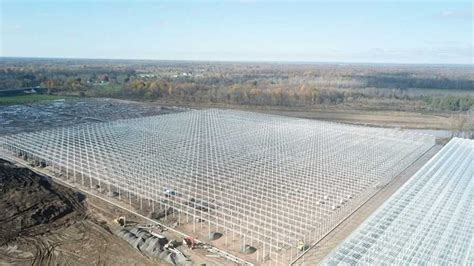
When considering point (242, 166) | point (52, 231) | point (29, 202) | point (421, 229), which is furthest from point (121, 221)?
point (421, 229)

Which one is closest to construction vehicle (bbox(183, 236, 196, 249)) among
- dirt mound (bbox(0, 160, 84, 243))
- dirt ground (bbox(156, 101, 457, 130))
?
dirt mound (bbox(0, 160, 84, 243))

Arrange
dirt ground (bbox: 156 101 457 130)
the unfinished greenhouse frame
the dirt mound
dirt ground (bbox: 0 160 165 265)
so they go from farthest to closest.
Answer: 1. dirt ground (bbox: 156 101 457 130)
2. the dirt mound
3. the unfinished greenhouse frame
4. dirt ground (bbox: 0 160 165 265)

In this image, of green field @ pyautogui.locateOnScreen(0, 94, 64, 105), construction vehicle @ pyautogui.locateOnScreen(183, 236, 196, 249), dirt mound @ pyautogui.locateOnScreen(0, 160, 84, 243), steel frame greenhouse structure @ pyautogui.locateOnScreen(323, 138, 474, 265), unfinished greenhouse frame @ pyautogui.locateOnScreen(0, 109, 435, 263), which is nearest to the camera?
steel frame greenhouse structure @ pyautogui.locateOnScreen(323, 138, 474, 265)

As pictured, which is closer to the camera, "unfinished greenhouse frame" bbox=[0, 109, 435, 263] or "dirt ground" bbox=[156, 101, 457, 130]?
"unfinished greenhouse frame" bbox=[0, 109, 435, 263]

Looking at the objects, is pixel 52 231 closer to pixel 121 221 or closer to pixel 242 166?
pixel 121 221

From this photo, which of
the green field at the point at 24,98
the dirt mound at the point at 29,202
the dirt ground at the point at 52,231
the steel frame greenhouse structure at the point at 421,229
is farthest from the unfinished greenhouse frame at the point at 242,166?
the green field at the point at 24,98

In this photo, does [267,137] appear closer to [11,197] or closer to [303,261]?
[303,261]

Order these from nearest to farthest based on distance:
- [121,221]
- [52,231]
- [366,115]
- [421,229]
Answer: [421,229], [52,231], [121,221], [366,115]

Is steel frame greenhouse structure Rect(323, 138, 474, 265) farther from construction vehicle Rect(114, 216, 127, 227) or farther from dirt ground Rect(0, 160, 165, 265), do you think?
construction vehicle Rect(114, 216, 127, 227)
